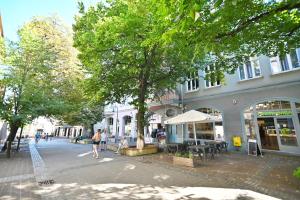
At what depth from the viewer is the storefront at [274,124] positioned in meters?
11.3

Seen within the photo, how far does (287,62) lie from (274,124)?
4027mm

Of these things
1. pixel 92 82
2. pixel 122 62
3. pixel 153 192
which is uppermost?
pixel 122 62

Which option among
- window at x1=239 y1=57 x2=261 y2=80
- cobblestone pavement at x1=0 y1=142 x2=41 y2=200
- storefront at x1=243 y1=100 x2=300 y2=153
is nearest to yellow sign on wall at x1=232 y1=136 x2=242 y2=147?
storefront at x1=243 y1=100 x2=300 y2=153

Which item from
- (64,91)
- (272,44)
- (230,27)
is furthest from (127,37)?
(64,91)

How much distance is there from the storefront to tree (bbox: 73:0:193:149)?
5647mm

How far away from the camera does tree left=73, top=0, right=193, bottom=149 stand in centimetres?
959

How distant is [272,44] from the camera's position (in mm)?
8711

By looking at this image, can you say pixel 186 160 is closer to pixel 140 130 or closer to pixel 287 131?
pixel 140 130

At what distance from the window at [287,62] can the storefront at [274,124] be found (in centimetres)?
208

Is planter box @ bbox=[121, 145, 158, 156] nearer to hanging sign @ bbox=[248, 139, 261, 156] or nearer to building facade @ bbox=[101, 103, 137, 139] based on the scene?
hanging sign @ bbox=[248, 139, 261, 156]

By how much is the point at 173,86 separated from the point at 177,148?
512 centimetres

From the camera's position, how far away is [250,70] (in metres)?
13.8

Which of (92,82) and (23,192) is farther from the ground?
(92,82)

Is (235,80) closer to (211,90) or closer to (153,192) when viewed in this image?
(211,90)
